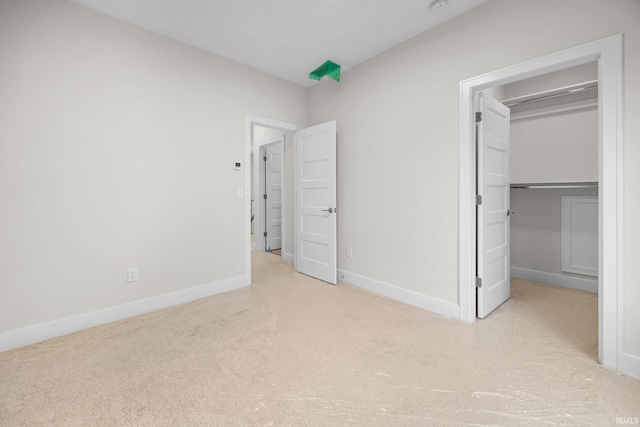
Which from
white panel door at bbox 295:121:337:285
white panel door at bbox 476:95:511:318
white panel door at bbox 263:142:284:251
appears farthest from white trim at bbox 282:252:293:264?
white panel door at bbox 476:95:511:318

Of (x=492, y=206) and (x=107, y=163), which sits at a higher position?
(x=107, y=163)

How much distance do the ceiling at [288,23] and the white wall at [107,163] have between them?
20cm

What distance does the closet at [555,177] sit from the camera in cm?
304

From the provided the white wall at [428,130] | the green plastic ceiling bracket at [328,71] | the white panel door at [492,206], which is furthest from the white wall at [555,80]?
the green plastic ceiling bracket at [328,71]

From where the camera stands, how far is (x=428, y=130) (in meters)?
2.69

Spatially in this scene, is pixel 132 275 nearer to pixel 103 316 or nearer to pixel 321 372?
pixel 103 316

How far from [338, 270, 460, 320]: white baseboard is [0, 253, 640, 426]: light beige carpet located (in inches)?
4.1

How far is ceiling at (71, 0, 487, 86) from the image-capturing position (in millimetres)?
2309

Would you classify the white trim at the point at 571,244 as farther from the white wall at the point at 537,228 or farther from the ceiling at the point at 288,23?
the ceiling at the point at 288,23

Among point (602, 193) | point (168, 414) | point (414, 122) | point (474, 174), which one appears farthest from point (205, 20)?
point (602, 193)

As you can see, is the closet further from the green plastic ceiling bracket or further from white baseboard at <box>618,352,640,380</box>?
the green plastic ceiling bracket

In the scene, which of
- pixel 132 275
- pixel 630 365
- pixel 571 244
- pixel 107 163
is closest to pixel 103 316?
pixel 132 275

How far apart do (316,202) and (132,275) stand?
2.14 metres

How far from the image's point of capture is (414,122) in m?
2.80
